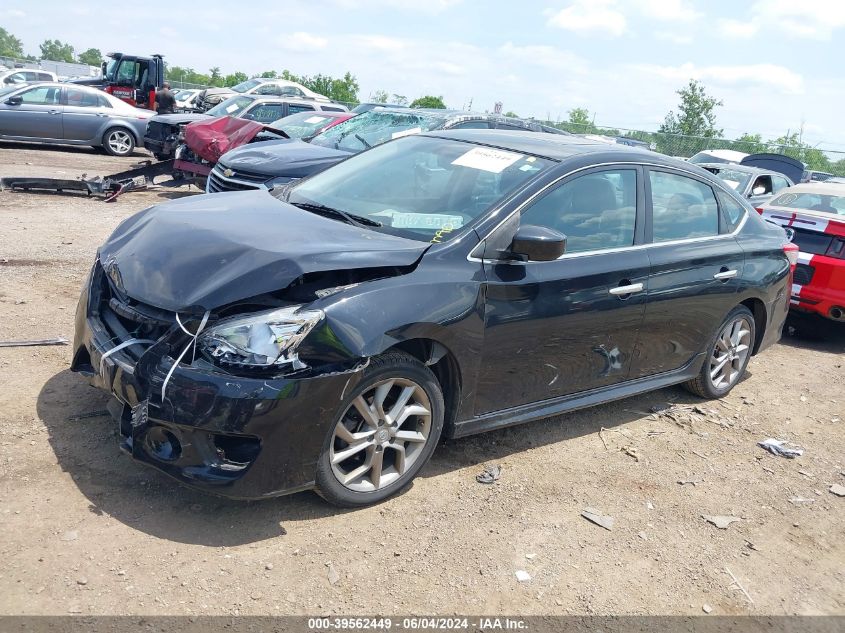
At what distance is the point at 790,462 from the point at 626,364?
1.29 metres

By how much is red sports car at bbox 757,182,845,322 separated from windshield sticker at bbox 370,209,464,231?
475 centimetres

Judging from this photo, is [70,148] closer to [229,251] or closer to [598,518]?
[229,251]

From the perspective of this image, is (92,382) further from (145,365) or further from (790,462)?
(790,462)

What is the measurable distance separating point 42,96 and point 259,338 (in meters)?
16.3

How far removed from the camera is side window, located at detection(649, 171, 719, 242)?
4895 mm

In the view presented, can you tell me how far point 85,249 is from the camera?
26.0 ft

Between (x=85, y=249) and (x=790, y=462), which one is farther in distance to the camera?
(x=85, y=249)

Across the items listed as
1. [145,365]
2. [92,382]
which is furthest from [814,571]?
[92,382]

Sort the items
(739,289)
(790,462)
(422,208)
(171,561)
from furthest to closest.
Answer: (739,289) → (790,462) → (422,208) → (171,561)

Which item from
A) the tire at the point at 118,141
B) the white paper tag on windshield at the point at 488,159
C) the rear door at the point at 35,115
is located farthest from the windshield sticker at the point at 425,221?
the rear door at the point at 35,115

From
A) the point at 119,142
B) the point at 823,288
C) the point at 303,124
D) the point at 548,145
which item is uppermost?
the point at 548,145

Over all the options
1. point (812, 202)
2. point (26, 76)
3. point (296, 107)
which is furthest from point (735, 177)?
point (26, 76)

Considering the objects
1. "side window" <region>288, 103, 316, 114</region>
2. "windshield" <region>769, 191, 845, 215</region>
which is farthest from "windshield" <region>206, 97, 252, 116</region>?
"windshield" <region>769, 191, 845, 215</region>

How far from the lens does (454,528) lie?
3680 millimetres
